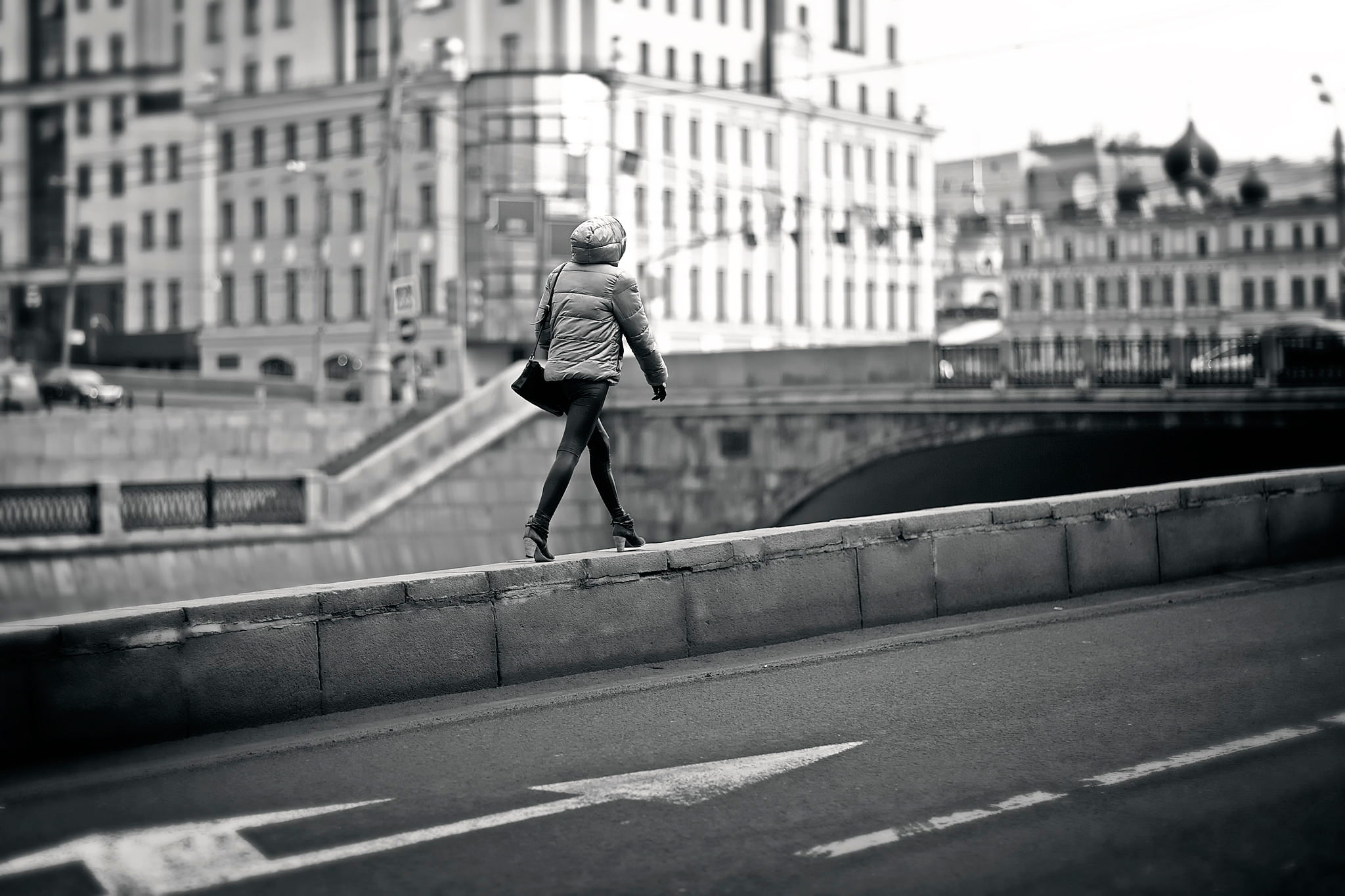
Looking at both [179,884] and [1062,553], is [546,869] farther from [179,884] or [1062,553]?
[1062,553]

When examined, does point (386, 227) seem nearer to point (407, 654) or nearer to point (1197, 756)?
point (407, 654)

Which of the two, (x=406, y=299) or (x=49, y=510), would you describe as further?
(x=406, y=299)

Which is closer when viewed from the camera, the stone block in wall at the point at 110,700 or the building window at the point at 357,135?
the stone block in wall at the point at 110,700

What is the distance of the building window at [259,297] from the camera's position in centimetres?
6925

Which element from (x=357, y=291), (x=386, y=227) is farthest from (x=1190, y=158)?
(x=386, y=227)

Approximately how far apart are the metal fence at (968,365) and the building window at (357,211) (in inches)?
1600

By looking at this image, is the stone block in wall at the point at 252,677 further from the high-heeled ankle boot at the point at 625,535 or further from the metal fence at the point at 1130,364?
the metal fence at the point at 1130,364

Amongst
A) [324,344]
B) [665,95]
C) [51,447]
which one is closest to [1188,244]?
[665,95]

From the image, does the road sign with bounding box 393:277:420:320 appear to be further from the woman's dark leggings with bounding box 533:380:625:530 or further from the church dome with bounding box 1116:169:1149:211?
the church dome with bounding box 1116:169:1149:211

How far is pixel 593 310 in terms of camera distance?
27.3 feet

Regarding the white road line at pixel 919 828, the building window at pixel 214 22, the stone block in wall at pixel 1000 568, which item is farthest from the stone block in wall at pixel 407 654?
the building window at pixel 214 22

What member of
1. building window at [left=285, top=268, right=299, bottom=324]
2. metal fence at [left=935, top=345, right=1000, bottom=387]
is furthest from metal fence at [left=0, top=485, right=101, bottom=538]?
building window at [left=285, top=268, right=299, bottom=324]

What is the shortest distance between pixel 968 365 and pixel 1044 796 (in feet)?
83.4

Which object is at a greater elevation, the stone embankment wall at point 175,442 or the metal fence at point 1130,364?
the metal fence at point 1130,364
